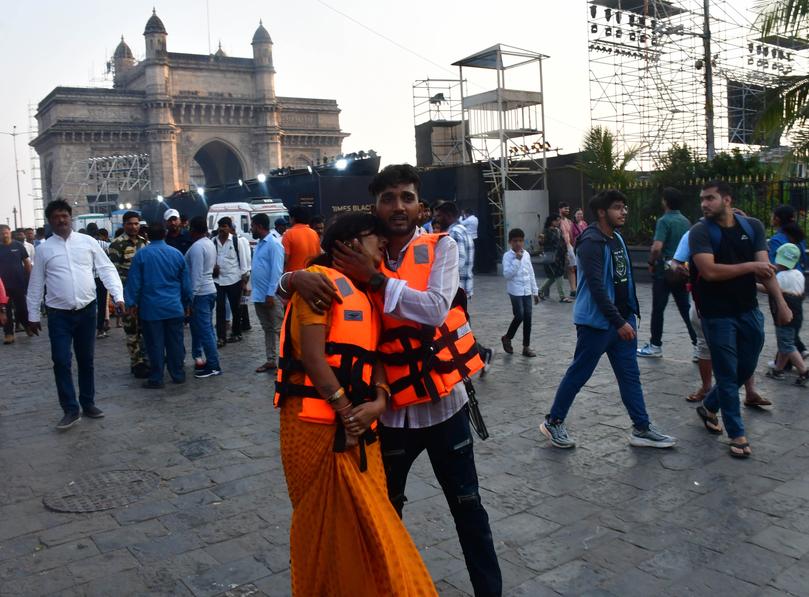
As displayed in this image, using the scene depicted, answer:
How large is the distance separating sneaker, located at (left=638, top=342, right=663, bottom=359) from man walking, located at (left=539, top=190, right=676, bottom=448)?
304 centimetres

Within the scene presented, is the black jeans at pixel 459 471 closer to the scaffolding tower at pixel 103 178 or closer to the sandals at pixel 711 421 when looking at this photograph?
the sandals at pixel 711 421

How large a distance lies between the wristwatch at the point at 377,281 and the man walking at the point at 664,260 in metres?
5.79

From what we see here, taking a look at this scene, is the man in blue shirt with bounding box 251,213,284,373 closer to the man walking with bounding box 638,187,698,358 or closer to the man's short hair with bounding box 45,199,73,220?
the man's short hair with bounding box 45,199,73,220

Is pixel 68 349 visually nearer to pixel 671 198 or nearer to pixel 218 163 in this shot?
pixel 671 198

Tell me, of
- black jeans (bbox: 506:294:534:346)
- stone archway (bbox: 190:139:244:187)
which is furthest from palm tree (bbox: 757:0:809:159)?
stone archway (bbox: 190:139:244:187)

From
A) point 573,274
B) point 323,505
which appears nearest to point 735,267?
point 323,505

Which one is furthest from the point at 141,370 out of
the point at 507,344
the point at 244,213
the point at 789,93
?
the point at 244,213

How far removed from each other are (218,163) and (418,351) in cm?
6271

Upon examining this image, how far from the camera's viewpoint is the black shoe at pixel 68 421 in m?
6.20

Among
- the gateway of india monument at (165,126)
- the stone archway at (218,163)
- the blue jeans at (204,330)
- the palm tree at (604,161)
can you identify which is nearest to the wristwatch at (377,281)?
the blue jeans at (204,330)

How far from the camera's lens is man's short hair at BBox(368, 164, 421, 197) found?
2.80 meters

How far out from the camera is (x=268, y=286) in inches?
328

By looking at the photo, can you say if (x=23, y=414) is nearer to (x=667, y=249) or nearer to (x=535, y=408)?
(x=535, y=408)

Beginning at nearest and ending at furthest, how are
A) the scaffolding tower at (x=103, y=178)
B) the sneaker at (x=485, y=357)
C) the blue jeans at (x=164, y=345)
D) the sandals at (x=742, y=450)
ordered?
the sandals at (x=742, y=450)
the sneaker at (x=485, y=357)
the blue jeans at (x=164, y=345)
the scaffolding tower at (x=103, y=178)
